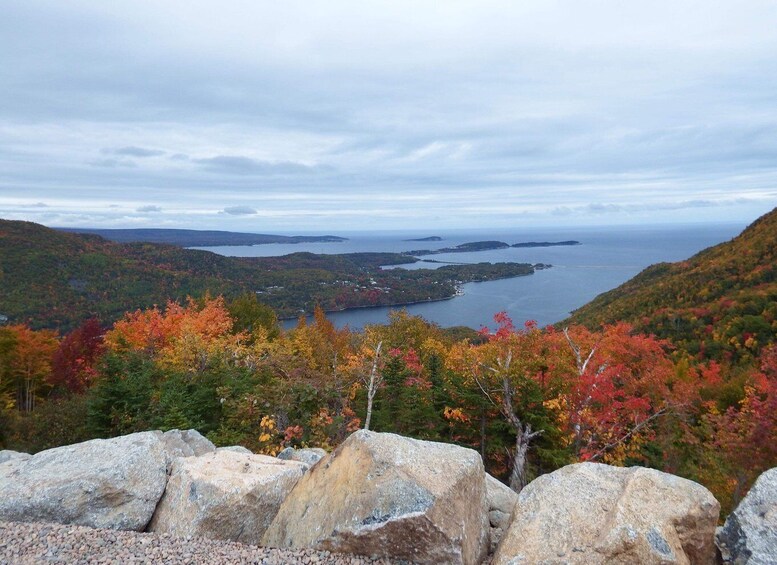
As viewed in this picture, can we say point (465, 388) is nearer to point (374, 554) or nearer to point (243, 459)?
point (243, 459)

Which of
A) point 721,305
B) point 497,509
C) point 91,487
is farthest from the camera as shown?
point 721,305

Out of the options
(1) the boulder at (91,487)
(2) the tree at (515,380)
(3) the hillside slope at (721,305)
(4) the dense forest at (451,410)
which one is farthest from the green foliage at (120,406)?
(3) the hillside slope at (721,305)

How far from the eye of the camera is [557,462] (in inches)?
501

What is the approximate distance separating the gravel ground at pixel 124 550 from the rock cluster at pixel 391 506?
2.6 inches

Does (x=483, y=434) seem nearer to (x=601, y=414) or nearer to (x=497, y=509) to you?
(x=601, y=414)

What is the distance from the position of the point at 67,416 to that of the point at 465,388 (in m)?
12.8

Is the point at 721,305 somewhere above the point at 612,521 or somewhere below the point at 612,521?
below

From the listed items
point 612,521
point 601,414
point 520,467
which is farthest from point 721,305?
point 612,521

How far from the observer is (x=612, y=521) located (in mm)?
5570

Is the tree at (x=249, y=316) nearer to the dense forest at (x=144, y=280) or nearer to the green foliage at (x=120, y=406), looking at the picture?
the green foliage at (x=120, y=406)

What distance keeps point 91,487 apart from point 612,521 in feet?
24.6

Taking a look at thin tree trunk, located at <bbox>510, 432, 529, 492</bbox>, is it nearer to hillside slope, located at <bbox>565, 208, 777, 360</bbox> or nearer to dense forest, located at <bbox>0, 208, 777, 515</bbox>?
dense forest, located at <bbox>0, 208, 777, 515</bbox>

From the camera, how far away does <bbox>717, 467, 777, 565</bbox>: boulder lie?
5.28 meters

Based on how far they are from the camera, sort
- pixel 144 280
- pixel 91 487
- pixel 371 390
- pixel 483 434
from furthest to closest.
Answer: pixel 144 280
pixel 483 434
pixel 371 390
pixel 91 487
